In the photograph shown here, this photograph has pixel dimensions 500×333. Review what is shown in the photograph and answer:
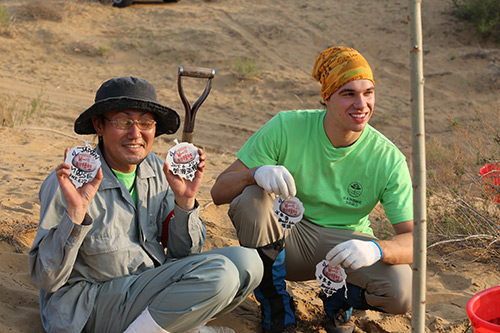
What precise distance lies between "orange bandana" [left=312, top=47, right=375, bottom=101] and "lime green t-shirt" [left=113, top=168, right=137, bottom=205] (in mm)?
1080

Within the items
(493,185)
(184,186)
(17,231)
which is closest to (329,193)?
(184,186)

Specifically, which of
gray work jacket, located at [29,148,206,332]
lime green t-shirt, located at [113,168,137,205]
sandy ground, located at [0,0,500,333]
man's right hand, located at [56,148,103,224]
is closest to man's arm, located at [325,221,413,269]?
gray work jacket, located at [29,148,206,332]

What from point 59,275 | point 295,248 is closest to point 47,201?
point 59,275

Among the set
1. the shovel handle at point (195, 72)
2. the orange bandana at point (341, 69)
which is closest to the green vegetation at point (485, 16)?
the shovel handle at point (195, 72)

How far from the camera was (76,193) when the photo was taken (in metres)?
2.19

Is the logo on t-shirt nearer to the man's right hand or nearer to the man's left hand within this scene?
the man's left hand

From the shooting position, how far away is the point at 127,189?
8.34ft

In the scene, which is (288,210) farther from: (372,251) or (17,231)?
(17,231)

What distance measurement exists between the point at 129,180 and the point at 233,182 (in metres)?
0.57

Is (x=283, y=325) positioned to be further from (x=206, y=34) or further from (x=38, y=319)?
(x=206, y=34)

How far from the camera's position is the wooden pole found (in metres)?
1.79

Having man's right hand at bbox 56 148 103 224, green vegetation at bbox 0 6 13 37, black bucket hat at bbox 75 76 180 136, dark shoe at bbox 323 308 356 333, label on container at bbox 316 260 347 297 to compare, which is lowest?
dark shoe at bbox 323 308 356 333

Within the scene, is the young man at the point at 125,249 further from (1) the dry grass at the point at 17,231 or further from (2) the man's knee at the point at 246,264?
(1) the dry grass at the point at 17,231

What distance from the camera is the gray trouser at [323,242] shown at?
8.86 ft
